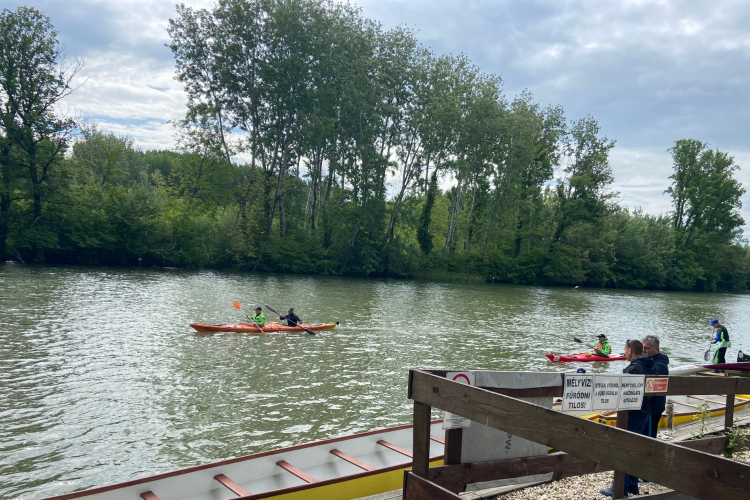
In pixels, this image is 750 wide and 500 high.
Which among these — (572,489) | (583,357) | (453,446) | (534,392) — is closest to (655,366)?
(572,489)

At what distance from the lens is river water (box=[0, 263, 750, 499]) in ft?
30.6

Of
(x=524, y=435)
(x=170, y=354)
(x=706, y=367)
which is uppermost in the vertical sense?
(x=524, y=435)

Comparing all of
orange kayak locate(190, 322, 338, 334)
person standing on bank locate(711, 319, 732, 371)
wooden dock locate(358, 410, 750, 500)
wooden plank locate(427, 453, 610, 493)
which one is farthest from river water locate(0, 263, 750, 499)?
wooden plank locate(427, 453, 610, 493)

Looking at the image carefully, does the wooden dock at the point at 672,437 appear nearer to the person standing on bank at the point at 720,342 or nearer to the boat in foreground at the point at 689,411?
the boat in foreground at the point at 689,411

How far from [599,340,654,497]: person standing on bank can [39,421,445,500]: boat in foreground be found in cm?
216

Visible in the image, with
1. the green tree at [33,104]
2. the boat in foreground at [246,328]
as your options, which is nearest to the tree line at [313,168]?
the green tree at [33,104]

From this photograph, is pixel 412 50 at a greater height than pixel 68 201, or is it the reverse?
pixel 412 50

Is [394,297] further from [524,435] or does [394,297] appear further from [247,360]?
[524,435]

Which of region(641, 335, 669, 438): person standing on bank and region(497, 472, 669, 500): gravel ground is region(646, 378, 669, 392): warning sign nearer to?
region(641, 335, 669, 438): person standing on bank

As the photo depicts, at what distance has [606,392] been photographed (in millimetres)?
4707

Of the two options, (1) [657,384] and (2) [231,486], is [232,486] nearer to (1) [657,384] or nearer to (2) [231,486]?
(2) [231,486]

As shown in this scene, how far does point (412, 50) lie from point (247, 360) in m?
42.3

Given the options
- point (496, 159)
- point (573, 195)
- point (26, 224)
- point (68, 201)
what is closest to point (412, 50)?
point (496, 159)

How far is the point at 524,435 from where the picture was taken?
3.67m
